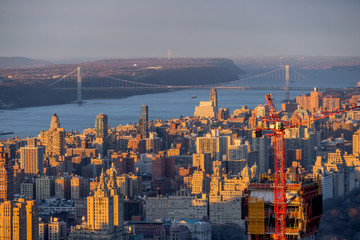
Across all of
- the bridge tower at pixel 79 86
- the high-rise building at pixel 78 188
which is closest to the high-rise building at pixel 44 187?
the high-rise building at pixel 78 188

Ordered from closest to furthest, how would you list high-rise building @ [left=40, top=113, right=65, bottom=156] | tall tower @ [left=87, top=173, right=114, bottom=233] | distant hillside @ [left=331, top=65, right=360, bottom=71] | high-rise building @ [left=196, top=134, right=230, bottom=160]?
tall tower @ [left=87, top=173, right=114, bottom=233] < high-rise building @ [left=196, top=134, right=230, bottom=160] < distant hillside @ [left=331, top=65, right=360, bottom=71] < high-rise building @ [left=40, top=113, right=65, bottom=156]

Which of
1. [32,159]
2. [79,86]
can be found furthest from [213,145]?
[79,86]

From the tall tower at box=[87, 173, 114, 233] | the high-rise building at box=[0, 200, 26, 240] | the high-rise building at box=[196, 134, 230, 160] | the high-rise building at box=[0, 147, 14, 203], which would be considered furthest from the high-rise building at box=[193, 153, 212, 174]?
the high-rise building at box=[0, 200, 26, 240]

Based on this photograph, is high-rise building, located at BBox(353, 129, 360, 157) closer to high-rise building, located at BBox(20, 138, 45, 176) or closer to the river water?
the river water

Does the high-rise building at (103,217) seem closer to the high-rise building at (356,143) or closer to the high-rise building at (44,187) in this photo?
the high-rise building at (44,187)

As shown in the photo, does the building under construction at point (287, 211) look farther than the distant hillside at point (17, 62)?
Result: No

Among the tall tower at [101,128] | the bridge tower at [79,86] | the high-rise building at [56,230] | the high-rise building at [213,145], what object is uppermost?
the bridge tower at [79,86]
